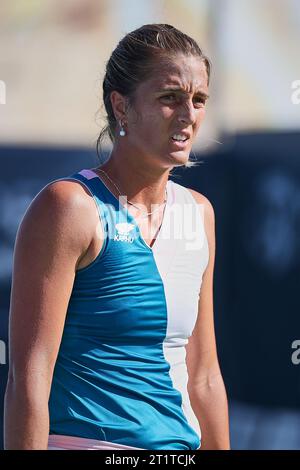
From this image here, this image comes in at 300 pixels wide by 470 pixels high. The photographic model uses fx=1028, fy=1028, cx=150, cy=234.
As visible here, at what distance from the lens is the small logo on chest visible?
7.27ft

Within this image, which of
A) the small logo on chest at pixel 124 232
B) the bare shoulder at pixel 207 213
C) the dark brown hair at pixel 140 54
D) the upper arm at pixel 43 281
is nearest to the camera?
the upper arm at pixel 43 281

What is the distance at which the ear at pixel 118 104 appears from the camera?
238 cm

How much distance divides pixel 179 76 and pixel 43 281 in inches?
22.5

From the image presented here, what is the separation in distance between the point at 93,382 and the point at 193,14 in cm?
403

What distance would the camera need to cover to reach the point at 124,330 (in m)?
2.20

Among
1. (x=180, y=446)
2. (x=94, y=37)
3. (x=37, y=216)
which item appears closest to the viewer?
(x=37, y=216)

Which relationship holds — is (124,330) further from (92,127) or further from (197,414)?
(92,127)

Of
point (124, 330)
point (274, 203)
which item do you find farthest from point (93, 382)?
point (274, 203)

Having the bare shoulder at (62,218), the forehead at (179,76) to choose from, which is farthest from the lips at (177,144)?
the bare shoulder at (62,218)

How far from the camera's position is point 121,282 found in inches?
87.0

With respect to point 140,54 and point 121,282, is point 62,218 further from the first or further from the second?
point 140,54

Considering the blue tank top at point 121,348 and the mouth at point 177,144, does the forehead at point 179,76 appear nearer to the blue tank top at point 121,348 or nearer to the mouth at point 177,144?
the mouth at point 177,144

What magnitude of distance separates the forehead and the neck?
7.0 inches

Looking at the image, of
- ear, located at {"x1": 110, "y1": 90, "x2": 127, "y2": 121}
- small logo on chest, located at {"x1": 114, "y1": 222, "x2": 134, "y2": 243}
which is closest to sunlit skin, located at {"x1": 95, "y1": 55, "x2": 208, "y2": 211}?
ear, located at {"x1": 110, "y1": 90, "x2": 127, "y2": 121}
